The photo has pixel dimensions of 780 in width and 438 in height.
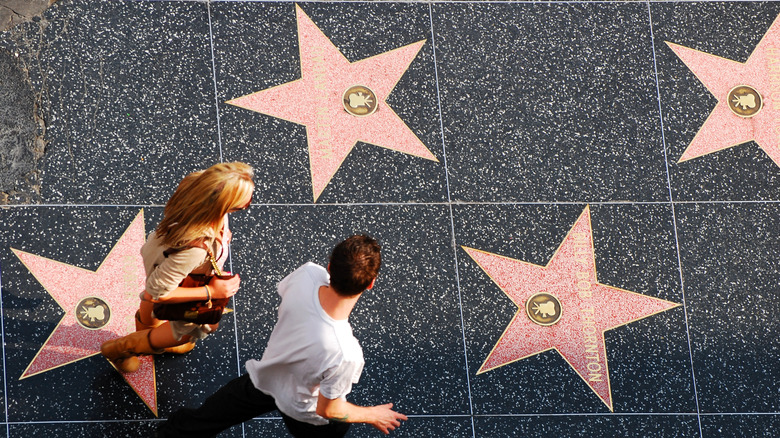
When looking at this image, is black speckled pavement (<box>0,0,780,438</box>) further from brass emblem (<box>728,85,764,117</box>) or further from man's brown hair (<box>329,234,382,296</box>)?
man's brown hair (<box>329,234,382,296</box>)

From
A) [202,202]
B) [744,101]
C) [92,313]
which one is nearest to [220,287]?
[202,202]

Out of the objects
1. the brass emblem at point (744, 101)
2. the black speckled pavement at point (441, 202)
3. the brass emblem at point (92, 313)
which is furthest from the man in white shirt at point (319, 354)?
the brass emblem at point (744, 101)

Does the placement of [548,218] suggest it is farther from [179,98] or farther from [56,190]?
[56,190]

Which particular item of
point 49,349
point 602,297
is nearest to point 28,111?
point 49,349

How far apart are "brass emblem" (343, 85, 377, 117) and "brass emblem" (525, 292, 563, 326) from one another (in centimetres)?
115

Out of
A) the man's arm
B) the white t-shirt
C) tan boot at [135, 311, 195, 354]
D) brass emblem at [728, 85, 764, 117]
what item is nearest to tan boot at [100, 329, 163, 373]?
tan boot at [135, 311, 195, 354]

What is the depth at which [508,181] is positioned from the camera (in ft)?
12.2

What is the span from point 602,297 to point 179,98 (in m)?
2.11

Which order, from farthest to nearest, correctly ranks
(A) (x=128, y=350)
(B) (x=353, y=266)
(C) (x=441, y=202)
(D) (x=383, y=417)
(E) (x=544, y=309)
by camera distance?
(C) (x=441, y=202) < (E) (x=544, y=309) < (A) (x=128, y=350) < (D) (x=383, y=417) < (B) (x=353, y=266)

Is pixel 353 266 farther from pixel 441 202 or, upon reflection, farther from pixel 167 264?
pixel 441 202

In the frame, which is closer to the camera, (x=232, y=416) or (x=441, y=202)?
(x=232, y=416)

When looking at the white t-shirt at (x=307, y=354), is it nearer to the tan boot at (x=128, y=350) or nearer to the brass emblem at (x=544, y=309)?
the tan boot at (x=128, y=350)

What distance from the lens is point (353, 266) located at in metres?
2.31

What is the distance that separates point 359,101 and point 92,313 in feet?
4.92
